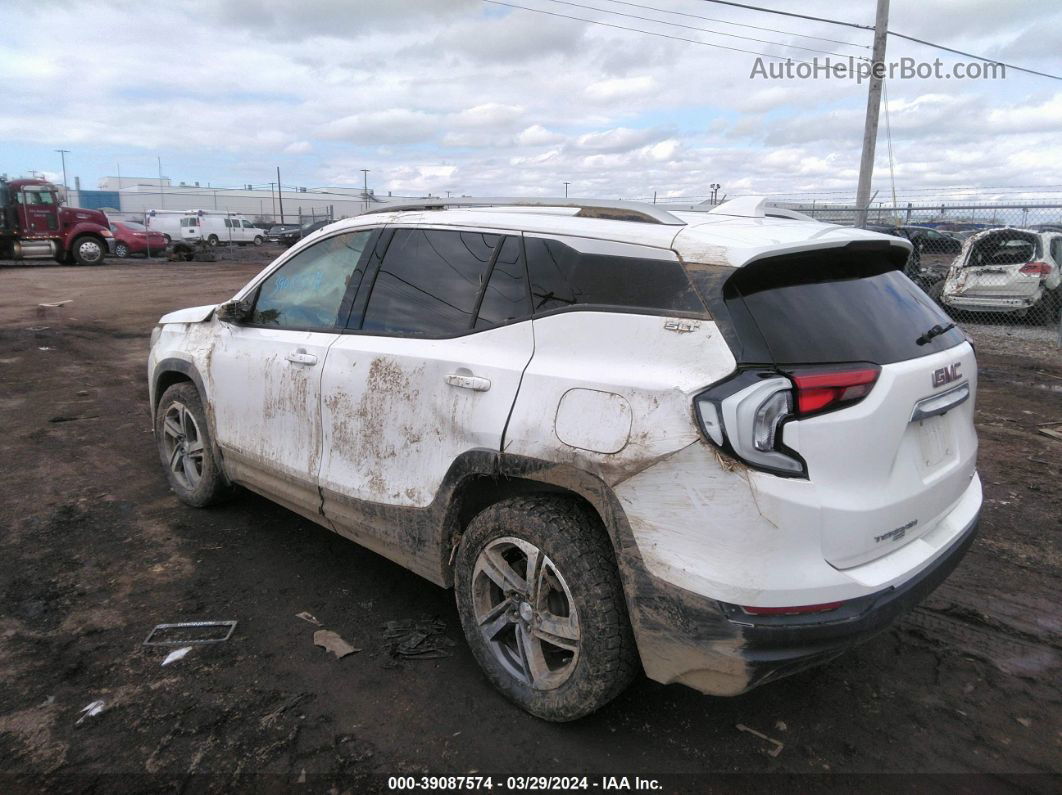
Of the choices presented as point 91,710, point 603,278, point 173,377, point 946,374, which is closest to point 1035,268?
point 946,374

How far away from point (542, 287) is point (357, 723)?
5.61 feet

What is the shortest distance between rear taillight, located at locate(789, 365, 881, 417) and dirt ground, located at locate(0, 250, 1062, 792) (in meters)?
1.26

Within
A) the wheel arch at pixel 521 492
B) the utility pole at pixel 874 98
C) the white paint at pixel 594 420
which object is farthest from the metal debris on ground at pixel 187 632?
the utility pole at pixel 874 98

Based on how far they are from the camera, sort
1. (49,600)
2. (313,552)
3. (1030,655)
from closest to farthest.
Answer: (1030,655)
(49,600)
(313,552)

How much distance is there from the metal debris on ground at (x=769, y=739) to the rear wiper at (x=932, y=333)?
1475 mm

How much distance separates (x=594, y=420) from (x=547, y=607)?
732 millimetres

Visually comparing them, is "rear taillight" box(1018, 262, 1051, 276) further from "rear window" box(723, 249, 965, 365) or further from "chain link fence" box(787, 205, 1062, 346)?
"rear window" box(723, 249, 965, 365)

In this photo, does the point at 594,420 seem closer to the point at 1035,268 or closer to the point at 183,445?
the point at 183,445

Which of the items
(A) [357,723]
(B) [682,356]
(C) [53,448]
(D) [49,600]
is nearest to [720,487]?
(B) [682,356]

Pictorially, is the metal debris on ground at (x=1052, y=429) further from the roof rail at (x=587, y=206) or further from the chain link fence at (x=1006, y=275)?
the roof rail at (x=587, y=206)

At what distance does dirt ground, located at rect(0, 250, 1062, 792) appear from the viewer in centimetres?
244

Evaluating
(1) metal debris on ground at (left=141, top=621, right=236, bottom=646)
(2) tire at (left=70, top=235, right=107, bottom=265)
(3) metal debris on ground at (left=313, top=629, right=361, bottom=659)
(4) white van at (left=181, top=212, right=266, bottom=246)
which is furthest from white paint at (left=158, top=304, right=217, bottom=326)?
(4) white van at (left=181, top=212, right=266, bottom=246)

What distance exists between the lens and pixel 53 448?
5.68 metres

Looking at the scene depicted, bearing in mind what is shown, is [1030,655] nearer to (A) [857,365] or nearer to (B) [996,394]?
(A) [857,365]
